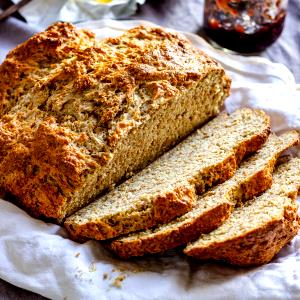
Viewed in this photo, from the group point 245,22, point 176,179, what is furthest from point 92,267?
point 245,22

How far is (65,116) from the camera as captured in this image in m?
4.44

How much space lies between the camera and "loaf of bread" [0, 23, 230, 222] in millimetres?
4242

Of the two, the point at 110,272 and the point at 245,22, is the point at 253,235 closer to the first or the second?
the point at 110,272

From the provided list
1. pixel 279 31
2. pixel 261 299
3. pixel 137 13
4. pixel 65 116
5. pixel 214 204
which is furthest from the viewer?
pixel 137 13

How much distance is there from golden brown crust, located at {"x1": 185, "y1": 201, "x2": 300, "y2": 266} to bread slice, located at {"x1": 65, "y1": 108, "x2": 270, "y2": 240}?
352mm

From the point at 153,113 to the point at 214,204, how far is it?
847 mm

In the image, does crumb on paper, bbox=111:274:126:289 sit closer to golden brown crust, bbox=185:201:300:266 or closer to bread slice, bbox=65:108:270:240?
bread slice, bbox=65:108:270:240

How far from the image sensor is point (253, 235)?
153 inches

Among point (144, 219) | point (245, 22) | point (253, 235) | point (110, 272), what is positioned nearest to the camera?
point (253, 235)

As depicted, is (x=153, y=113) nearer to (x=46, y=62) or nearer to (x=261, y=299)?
(x=46, y=62)

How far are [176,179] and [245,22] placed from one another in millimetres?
2290

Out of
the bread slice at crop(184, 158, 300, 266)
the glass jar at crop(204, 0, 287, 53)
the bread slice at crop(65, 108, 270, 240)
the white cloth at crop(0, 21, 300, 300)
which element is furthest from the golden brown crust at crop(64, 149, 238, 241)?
the glass jar at crop(204, 0, 287, 53)

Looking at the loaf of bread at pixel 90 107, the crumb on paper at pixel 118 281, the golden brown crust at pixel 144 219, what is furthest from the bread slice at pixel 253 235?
the loaf of bread at pixel 90 107

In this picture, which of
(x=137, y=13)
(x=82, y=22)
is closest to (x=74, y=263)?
(x=82, y=22)
